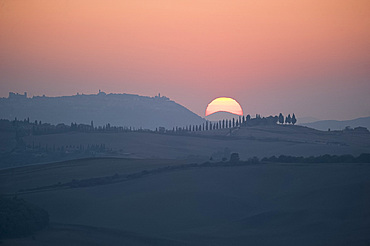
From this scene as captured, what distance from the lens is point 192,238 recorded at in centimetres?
6172

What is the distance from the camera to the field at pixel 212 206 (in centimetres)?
6078

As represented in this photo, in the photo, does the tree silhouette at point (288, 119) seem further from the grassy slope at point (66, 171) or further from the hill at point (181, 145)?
the grassy slope at point (66, 171)

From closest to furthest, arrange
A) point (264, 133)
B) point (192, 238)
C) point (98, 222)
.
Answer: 1. point (192, 238)
2. point (98, 222)
3. point (264, 133)

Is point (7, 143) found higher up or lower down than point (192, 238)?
higher up

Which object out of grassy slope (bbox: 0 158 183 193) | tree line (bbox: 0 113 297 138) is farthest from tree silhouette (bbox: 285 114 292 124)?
grassy slope (bbox: 0 158 183 193)

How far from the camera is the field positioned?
199 feet

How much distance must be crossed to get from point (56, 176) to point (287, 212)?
3712 centimetres

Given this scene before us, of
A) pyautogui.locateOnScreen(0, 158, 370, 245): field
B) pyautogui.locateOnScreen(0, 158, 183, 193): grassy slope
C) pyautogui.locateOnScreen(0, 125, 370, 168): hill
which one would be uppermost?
pyautogui.locateOnScreen(0, 125, 370, 168): hill

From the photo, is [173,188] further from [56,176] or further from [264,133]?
[264,133]

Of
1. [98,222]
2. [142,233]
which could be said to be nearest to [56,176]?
[98,222]

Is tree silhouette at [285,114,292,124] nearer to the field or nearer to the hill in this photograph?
the hill

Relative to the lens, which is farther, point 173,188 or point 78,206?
point 173,188

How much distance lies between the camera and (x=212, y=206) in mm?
74875

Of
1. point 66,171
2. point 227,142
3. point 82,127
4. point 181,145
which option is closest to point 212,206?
point 66,171
